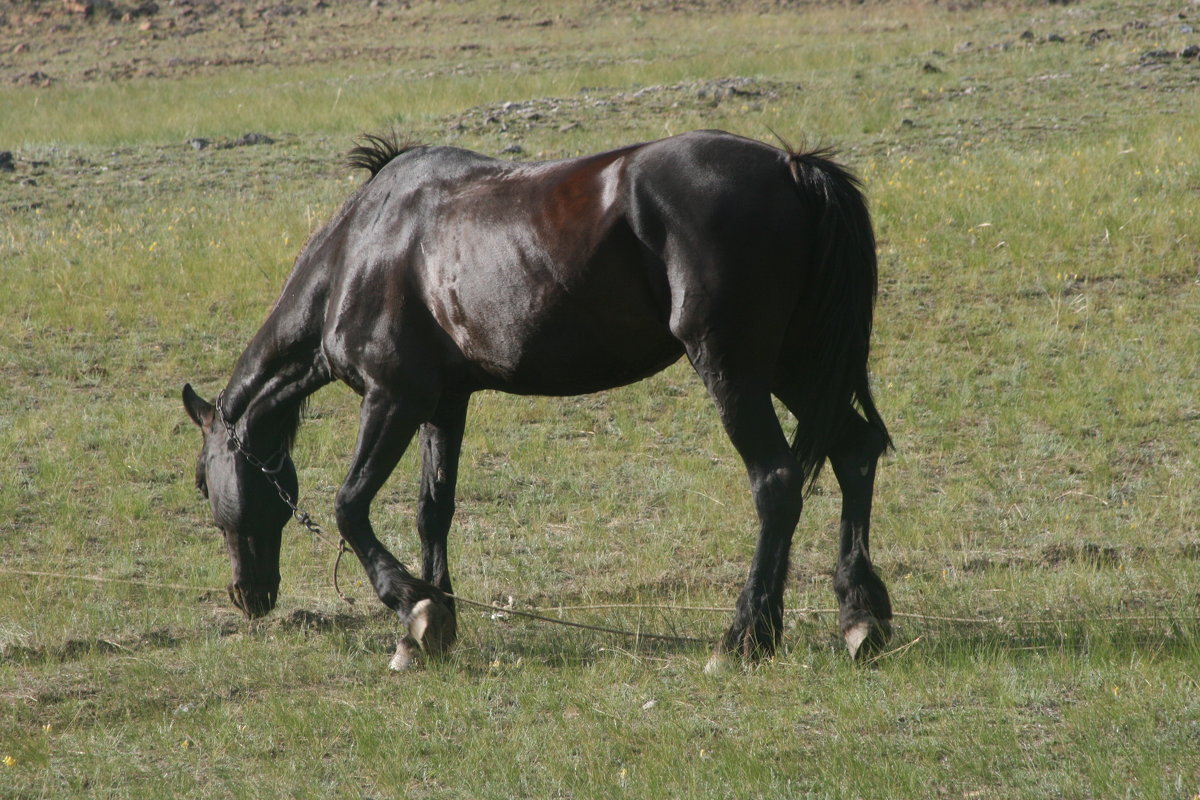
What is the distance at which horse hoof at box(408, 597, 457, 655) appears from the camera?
17.4ft

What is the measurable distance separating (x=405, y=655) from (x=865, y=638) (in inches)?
72.7

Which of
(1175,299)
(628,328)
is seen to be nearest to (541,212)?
(628,328)

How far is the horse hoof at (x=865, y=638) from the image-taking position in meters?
5.02

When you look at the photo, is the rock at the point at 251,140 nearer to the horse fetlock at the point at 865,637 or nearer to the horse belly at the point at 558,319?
the horse belly at the point at 558,319

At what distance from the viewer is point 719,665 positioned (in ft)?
16.2

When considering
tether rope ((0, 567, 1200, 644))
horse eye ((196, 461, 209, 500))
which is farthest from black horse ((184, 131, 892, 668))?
tether rope ((0, 567, 1200, 644))

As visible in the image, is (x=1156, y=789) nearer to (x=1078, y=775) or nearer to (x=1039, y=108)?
(x=1078, y=775)

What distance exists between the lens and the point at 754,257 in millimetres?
4832

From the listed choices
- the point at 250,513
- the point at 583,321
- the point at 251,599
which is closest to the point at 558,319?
the point at 583,321

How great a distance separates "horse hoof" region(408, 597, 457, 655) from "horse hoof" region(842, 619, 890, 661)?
5.31ft

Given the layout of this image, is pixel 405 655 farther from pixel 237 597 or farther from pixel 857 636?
pixel 857 636

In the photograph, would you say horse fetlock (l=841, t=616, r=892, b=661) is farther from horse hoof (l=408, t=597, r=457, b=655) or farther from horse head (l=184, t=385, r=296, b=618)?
horse head (l=184, t=385, r=296, b=618)

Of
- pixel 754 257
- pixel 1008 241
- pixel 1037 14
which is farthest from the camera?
pixel 1037 14

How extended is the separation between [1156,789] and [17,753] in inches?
144
